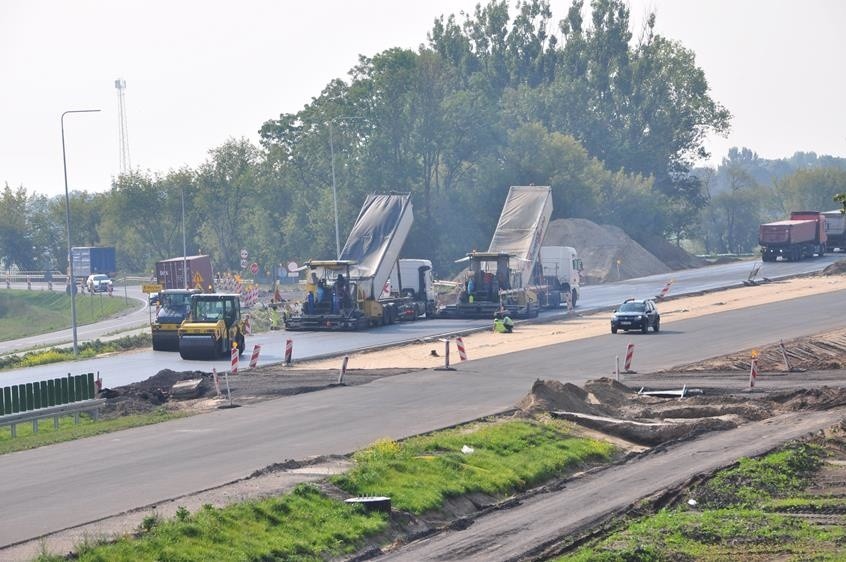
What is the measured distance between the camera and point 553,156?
114188mm

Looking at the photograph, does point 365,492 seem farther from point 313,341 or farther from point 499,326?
point 499,326

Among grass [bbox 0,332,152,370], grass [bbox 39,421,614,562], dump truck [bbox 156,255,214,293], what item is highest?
dump truck [bbox 156,255,214,293]

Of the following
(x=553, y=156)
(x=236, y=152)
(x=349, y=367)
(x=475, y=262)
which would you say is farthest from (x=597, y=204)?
(x=349, y=367)

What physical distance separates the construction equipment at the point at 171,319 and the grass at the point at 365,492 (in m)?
25.7

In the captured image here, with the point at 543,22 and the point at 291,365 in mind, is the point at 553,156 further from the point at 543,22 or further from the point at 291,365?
the point at 291,365

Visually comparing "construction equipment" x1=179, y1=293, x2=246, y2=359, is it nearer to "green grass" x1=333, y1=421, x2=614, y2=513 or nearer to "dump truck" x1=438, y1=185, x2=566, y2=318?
"dump truck" x1=438, y1=185, x2=566, y2=318

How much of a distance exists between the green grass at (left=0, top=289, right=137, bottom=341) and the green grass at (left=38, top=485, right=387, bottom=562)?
223 ft

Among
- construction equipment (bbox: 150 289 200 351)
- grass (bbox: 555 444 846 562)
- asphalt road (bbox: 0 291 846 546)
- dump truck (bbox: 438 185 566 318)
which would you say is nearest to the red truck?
dump truck (bbox: 438 185 566 318)

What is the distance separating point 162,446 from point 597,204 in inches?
3477

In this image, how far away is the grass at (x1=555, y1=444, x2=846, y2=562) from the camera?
19.4 meters

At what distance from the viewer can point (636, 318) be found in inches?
2221

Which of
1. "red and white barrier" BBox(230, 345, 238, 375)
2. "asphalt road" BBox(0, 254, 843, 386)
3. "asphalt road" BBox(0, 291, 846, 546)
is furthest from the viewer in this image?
"asphalt road" BBox(0, 254, 843, 386)

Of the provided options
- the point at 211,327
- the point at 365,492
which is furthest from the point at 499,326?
the point at 365,492

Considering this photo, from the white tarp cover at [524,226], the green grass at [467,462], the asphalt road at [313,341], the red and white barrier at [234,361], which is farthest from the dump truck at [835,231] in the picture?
the green grass at [467,462]
